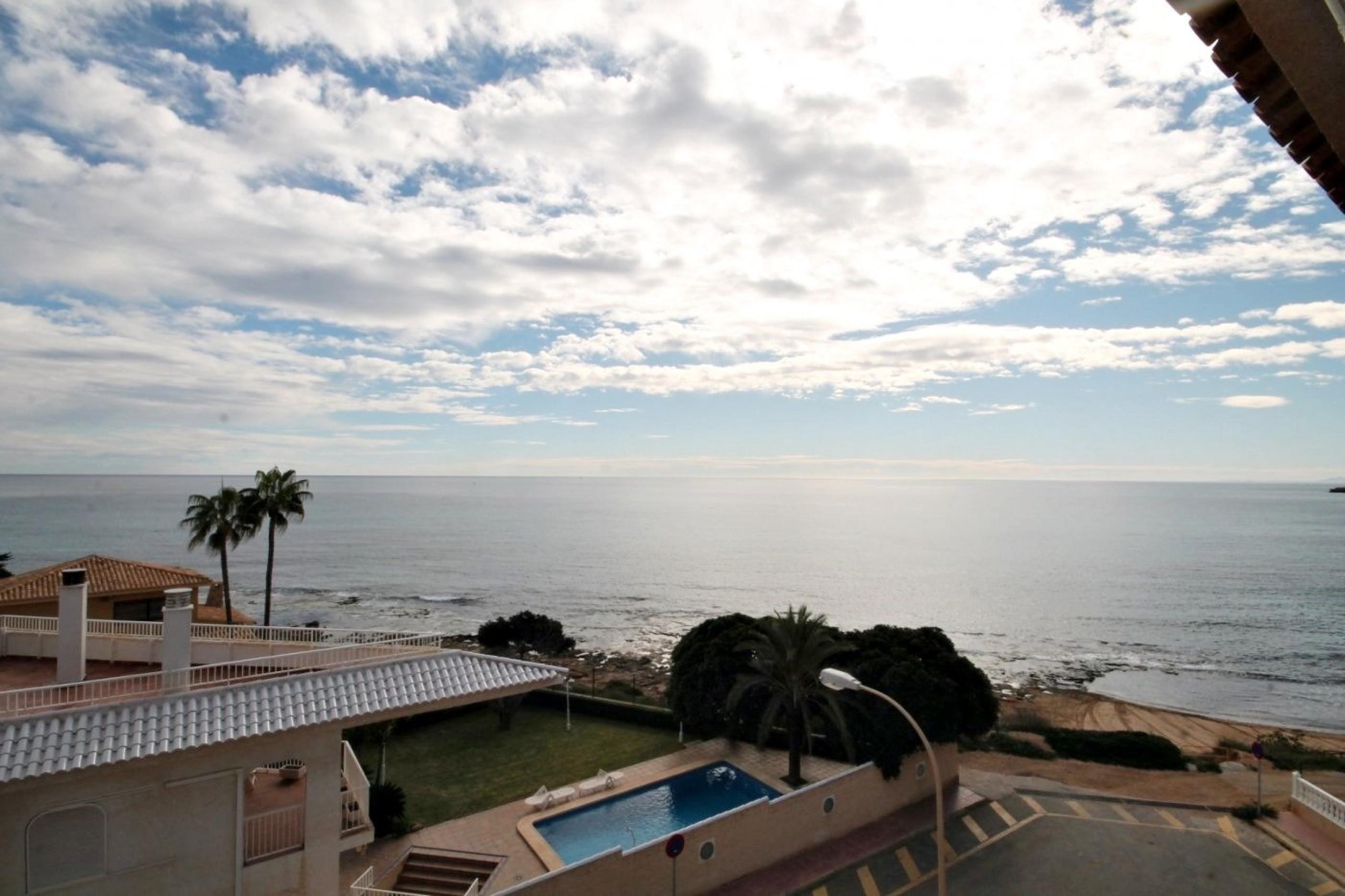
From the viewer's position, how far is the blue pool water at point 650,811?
2181cm

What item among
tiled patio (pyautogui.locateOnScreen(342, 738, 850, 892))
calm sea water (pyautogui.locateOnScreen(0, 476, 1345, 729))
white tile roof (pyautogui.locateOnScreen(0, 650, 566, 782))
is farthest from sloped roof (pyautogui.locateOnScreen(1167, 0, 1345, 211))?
calm sea water (pyautogui.locateOnScreen(0, 476, 1345, 729))

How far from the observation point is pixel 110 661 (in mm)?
17406

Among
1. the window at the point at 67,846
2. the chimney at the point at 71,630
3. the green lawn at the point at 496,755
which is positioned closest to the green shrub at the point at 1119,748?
the green lawn at the point at 496,755

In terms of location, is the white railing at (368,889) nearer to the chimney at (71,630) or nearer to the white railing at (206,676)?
the white railing at (206,676)

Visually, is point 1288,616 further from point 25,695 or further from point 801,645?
point 25,695

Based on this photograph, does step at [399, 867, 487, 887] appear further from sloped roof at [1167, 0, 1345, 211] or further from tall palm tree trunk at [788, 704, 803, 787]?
sloped roof at [1167, 0, 1345, 211]

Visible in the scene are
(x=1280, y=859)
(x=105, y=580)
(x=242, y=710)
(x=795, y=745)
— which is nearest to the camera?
(x=242, y=710)

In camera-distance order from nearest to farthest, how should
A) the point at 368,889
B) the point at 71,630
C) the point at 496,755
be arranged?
the point at 71,630
the point at 368,889
the point at 496,755

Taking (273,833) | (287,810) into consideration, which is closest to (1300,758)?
(287,810)

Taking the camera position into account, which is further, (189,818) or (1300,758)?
(1300,758)

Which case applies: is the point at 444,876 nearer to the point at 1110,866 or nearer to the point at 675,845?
the point at 675,845

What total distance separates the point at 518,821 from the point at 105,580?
15.5 meters

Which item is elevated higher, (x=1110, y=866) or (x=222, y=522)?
(x=222, y=522)

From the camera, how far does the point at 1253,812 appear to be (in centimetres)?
2348
